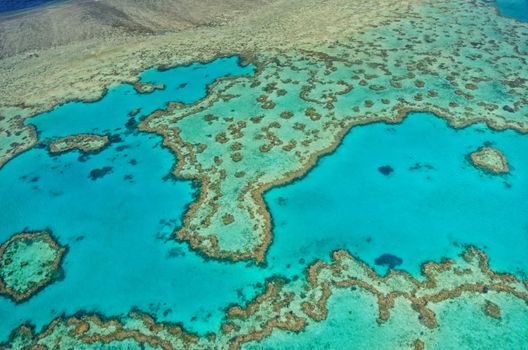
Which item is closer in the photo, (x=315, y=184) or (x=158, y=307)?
(x=158, y=307)

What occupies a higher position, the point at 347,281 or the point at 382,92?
the point at 382,92

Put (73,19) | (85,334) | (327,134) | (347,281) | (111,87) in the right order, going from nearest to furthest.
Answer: (85,334) < (347,281) < (327,134) < (111,87) < (73,19)

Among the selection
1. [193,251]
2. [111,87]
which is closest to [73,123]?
[111,87]

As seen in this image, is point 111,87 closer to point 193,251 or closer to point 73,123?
point 73,123

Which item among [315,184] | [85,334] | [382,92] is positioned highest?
[382,92]

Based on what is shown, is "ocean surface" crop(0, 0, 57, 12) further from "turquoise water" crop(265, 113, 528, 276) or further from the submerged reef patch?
the submerged reef patch

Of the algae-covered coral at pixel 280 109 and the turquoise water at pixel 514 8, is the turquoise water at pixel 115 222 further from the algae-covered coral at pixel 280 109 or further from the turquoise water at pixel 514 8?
the turquoise water at pixel 514 8

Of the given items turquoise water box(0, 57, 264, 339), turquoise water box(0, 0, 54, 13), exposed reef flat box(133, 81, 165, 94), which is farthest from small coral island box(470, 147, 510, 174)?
turquoise water box(0, 0, 54, 13)
